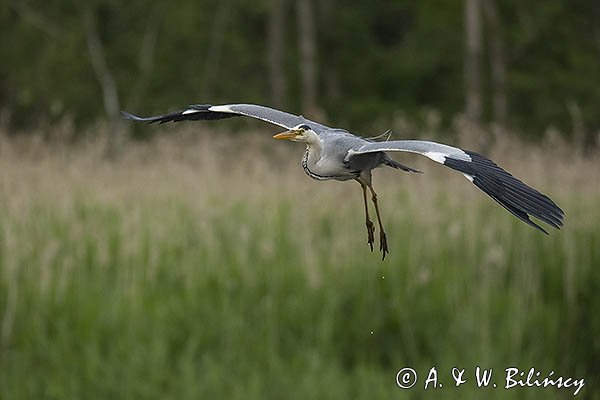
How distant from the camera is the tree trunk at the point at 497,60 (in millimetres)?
15086

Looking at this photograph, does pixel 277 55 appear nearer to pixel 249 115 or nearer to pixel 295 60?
pixel 295 60

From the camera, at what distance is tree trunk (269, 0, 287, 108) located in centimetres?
1645

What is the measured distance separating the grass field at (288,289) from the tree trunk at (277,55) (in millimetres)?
9196

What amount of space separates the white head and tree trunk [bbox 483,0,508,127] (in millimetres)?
13252

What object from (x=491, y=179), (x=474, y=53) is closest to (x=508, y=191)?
(x=491, y=179)

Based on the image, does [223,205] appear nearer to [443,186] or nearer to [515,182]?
[443,186]

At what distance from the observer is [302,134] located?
1.30 metres

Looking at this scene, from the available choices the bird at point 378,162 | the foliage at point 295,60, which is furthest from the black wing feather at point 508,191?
the foliage at point 295,60

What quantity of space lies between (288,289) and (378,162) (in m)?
4.98

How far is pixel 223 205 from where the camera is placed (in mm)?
7426

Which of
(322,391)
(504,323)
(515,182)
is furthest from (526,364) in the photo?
(515,182)

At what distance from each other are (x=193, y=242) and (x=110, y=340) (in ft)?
3.88

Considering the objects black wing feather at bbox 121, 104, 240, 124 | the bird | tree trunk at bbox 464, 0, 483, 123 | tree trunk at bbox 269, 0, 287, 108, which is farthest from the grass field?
tree trunk at bbox 269, 0, 287, 108

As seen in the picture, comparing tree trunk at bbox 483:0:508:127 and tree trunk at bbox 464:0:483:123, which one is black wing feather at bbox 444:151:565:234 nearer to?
tree trunk at bbox 464:0:483:123
